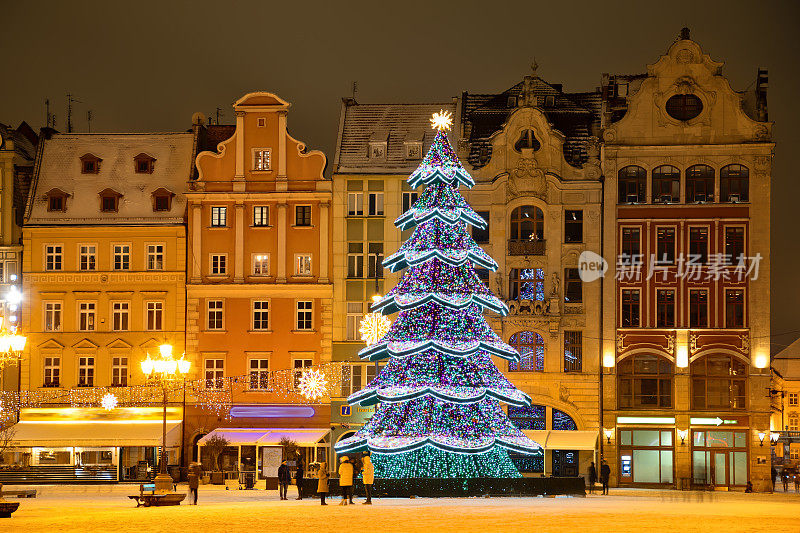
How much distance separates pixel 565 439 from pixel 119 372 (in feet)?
64.0

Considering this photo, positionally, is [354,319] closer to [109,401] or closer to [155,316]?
[155,316]

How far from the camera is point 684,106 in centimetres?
5981

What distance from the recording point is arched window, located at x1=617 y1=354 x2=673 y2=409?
5881cm

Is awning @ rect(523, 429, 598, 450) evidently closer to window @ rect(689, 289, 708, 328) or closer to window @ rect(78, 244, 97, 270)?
window @ rect(689, 289, 708, 328)

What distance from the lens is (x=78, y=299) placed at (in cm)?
6100

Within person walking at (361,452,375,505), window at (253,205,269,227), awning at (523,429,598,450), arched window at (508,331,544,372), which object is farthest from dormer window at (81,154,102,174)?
person walking at (361,452,375,505)

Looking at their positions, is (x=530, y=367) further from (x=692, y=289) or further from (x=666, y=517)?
(x=666, y=517)

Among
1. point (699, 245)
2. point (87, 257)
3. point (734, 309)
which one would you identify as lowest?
point (734, 309)

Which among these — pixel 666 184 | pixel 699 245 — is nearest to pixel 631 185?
pixel 666 184

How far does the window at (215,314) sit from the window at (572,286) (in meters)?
15.0

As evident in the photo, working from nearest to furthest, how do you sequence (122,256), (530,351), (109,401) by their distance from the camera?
(109,401) < (530,351) < (122,256)

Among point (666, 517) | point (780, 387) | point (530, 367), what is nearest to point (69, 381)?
point (530, 367)

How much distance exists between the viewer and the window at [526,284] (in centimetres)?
5947

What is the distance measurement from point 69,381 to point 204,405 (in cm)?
607
